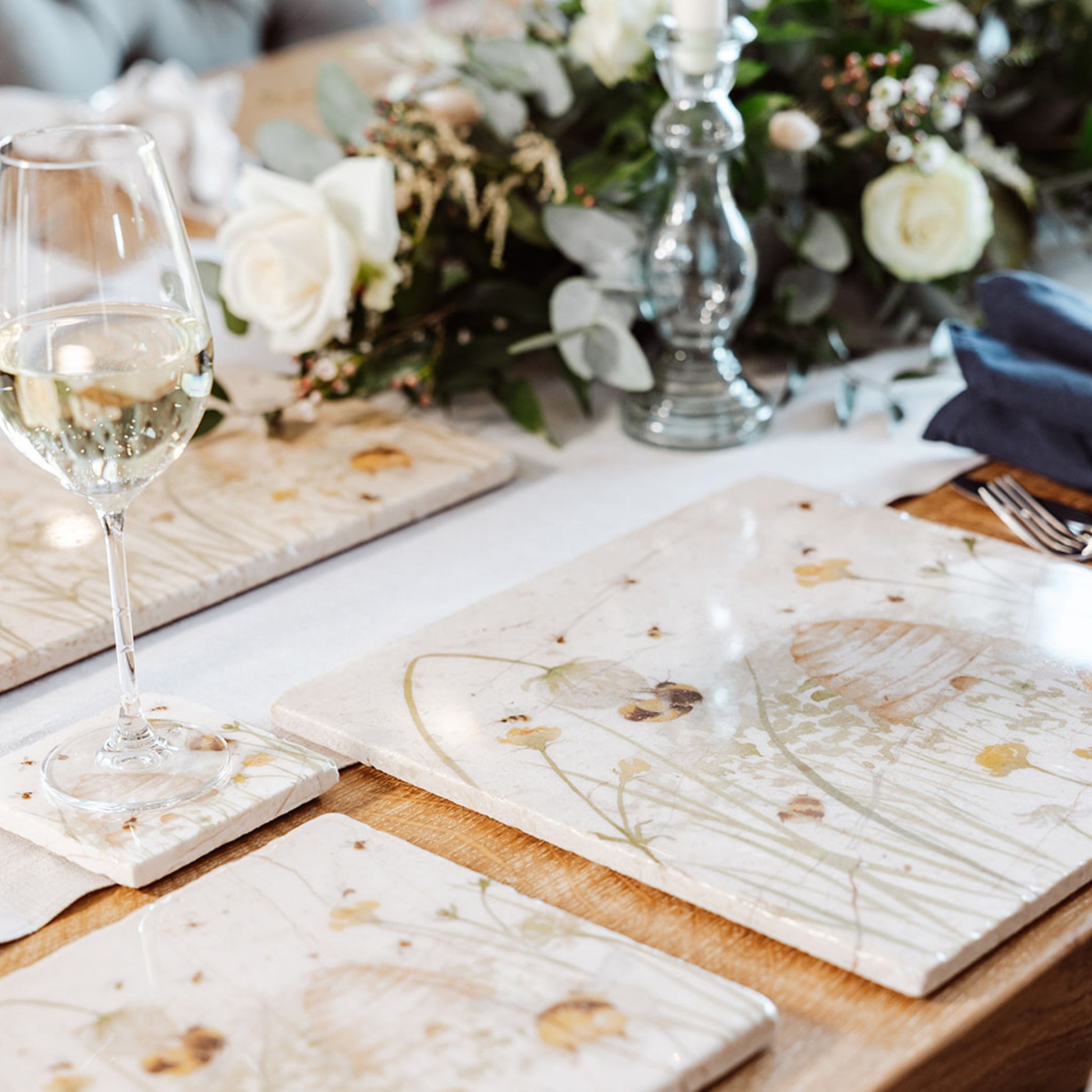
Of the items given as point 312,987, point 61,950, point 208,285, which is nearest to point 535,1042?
point 312,987

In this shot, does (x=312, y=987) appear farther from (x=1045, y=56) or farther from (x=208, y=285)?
(x=1045, y=56)

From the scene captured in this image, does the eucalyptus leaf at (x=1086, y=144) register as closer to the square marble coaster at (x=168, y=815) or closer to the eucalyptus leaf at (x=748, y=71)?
the eucalyptus leaf at (x=748, y=71)

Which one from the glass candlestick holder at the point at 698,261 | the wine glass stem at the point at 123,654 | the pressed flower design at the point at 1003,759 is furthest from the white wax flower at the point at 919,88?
the wine glass stem at the point at 123,654

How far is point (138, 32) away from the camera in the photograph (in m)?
2.64

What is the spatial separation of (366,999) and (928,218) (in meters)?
0.94

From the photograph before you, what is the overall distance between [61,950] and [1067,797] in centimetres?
42

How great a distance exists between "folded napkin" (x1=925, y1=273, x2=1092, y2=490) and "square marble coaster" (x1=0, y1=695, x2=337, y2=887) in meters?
0.58

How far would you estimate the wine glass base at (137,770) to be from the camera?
641 mm

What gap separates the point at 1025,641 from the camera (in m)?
0.76

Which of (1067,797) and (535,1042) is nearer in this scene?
(535,1042)

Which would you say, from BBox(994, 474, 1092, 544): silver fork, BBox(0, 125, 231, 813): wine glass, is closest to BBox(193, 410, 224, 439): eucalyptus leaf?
BBox(0, 125, 231, 813): wine glass

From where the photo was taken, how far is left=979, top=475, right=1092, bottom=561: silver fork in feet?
2.96

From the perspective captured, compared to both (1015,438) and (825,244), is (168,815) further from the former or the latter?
(825,244)

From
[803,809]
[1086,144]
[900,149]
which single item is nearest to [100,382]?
[803,809]
